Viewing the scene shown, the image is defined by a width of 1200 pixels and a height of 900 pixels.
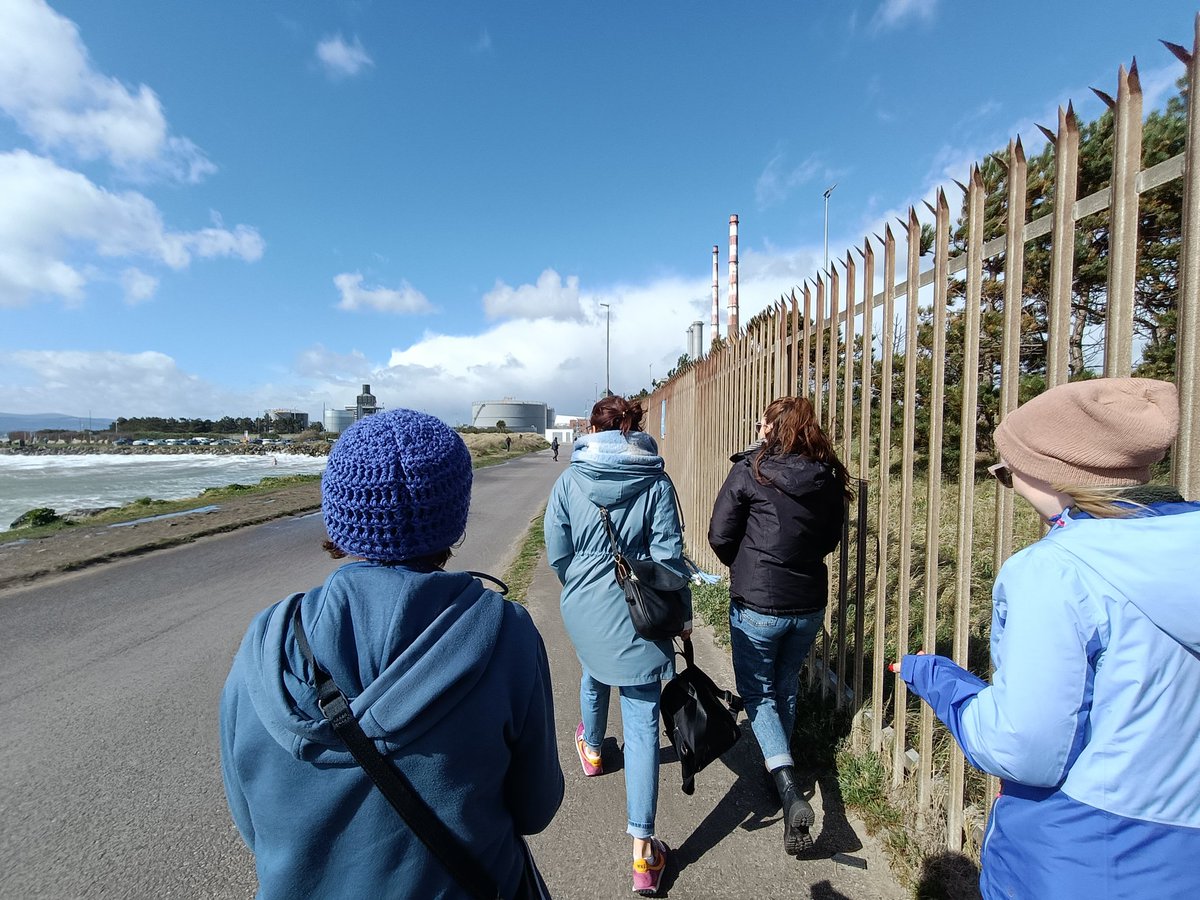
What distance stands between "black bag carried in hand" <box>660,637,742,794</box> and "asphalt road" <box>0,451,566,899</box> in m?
1.74

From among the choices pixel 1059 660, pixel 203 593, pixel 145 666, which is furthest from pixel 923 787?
pixel 203 593

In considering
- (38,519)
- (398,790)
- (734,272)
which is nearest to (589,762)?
(398,790)

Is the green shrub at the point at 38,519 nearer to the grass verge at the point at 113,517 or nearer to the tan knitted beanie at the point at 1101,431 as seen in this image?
the grass verge at the point at 113,517

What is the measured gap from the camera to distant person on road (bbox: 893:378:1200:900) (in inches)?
43.8

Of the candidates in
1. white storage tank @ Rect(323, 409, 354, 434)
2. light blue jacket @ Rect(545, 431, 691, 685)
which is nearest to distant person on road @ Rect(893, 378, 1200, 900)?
light blue jacket @ Rect(545, 431, 691, 685)

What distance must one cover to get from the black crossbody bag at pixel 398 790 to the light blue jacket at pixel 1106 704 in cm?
108

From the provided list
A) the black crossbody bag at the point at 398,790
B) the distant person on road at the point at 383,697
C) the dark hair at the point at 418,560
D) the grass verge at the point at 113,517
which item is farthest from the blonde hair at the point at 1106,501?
the grass verge at the point at 113,517

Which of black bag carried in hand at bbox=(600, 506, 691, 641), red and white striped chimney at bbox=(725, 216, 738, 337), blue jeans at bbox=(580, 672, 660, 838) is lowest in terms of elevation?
blue jeans at bbox=(580, 672, 660, 838)

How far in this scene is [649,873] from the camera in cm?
235

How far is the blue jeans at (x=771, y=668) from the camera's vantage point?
8.99ft

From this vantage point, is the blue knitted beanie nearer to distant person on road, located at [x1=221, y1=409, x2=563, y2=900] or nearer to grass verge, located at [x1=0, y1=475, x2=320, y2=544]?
distant person on road, located at [x1=221, y1=409, x2=563, y2=900]

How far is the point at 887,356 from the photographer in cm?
259

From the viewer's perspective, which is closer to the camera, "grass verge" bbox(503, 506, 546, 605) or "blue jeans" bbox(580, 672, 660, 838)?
"blue jeans" bbox(580, 672, 660, 838)

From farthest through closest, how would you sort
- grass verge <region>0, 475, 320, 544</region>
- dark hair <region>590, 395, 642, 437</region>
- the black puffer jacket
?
grass verge <region>0, 475, 320, 544</region>, dark hair <region>590, 395, 642, 437</region>, the black puffer jacket
